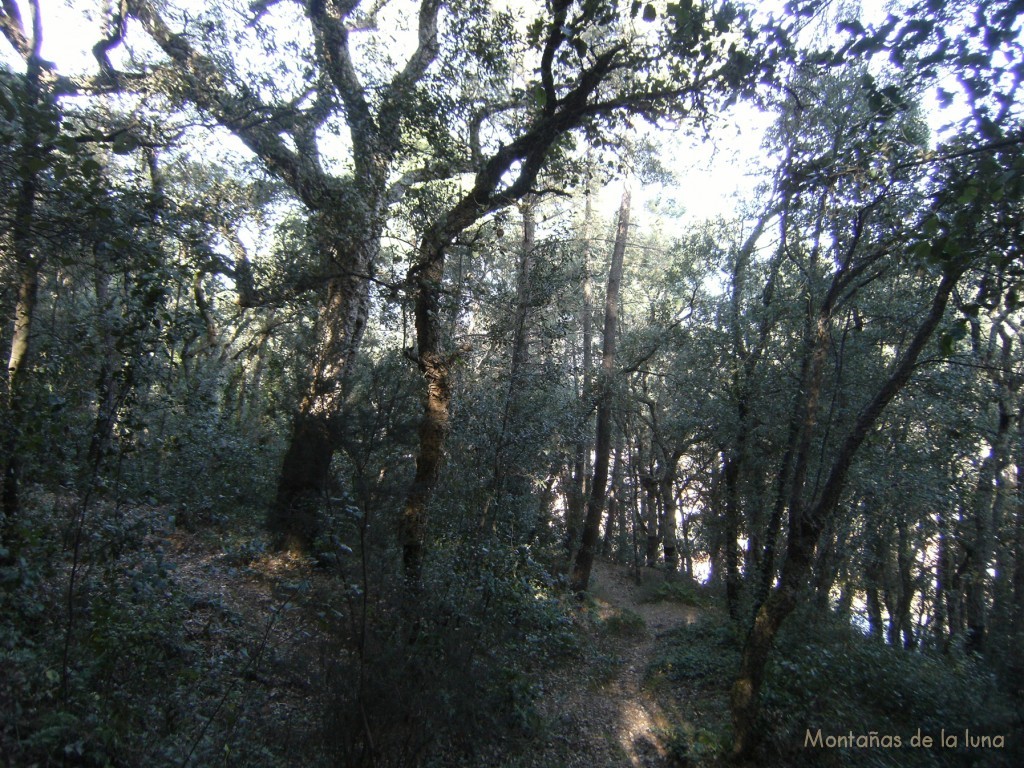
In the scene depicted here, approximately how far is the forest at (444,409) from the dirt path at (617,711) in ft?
0.23

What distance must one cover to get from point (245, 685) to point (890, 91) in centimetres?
703

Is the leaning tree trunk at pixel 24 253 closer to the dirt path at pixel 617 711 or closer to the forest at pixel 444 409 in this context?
the forest at pixel 444 409

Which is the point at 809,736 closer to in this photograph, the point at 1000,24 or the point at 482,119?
the point at 1000,24

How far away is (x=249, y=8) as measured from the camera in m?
6.98

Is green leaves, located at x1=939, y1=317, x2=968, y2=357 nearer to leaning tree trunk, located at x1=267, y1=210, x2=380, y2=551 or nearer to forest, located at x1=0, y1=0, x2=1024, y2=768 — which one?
forest, located at x1=0, y1=0, x2=1024, y2=768

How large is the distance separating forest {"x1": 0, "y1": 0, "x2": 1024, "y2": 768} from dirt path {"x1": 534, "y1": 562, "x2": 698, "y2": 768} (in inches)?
2.8

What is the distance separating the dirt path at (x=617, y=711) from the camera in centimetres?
750

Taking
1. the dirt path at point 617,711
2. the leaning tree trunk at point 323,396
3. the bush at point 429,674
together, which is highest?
the leaning tree trunk at point 323,396

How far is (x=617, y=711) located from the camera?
8.96 metres

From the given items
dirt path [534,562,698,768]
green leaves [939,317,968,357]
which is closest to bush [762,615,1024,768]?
dirt path [534,562,698,768]

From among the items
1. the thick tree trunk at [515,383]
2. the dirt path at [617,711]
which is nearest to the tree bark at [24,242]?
the thick tree trunk at [515,383]

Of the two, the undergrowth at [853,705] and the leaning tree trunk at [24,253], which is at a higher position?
the leaning tree trunk at [24,253]

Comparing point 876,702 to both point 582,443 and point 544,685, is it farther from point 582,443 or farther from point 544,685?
point 582,443

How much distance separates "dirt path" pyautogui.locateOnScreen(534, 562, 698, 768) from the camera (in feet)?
24.6
